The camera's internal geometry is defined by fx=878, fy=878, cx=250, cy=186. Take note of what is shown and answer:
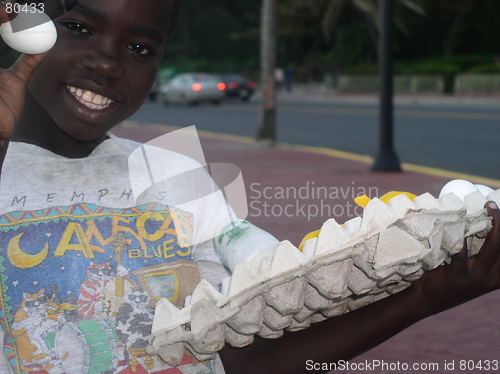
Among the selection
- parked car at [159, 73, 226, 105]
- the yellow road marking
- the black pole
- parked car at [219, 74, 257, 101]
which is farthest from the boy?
parked car at [219, 74, 257, 101]

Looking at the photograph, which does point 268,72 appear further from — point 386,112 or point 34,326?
point 34,326

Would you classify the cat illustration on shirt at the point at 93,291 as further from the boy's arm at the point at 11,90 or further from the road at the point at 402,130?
the road at the point at 402,130

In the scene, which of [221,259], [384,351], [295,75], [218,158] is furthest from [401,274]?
[295,75]

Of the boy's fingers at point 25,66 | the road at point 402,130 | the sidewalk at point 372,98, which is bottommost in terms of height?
the sidewalk at point 372,98

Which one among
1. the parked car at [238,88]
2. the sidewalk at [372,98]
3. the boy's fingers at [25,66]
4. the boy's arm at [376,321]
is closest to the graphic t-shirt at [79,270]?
the boy's arm at [376,321]

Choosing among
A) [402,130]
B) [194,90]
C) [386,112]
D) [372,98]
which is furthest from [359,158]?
[372,98]

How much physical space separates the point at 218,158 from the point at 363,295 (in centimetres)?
1321

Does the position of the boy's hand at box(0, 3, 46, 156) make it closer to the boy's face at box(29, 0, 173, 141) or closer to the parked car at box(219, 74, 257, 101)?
the boy's face at box(29, 0, 173, 141)

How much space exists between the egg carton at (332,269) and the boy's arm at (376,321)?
40 mm

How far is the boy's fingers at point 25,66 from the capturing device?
128 centimetres

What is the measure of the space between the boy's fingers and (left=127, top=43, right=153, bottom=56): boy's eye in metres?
0.41

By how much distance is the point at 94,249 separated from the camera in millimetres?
1638

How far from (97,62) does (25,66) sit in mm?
353

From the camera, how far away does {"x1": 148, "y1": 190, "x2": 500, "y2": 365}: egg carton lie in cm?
128
